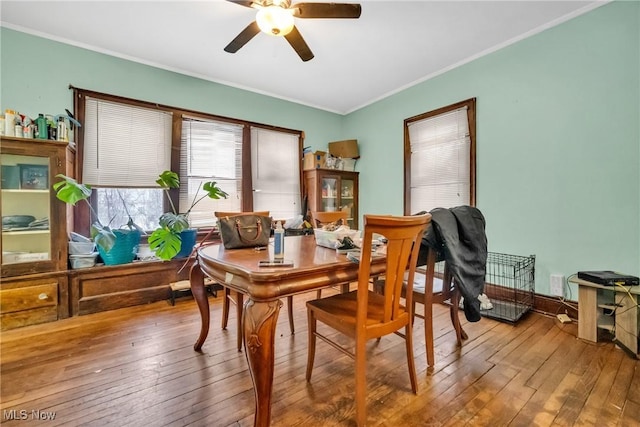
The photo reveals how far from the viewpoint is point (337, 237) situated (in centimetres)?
165

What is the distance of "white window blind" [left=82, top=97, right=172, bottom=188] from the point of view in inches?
110

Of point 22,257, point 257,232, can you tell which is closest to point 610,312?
point 257,232

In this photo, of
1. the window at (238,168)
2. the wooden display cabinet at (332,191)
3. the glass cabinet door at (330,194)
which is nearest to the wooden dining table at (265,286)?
the window at (238,168)

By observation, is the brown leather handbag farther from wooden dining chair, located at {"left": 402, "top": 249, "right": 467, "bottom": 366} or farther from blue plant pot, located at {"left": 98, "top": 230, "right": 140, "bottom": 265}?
blue plant pot, located at {"left": 98, "top": 230, "right": 140, "bottom": 265}

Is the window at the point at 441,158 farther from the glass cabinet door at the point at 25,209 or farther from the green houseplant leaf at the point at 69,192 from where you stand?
the glass cabinet door at the point at 25,209

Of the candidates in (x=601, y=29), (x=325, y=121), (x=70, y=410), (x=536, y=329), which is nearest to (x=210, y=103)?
(x=325, y=121)

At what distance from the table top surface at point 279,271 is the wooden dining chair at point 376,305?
12 cm

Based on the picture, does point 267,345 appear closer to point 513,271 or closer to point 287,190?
point 513,271

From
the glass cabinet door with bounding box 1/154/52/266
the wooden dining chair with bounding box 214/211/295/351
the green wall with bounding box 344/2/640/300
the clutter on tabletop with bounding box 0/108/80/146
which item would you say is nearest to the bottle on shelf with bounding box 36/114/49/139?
the clutter on tabletop with bounding box 0/108/80/146

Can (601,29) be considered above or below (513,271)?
above

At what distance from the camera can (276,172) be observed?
4.01m

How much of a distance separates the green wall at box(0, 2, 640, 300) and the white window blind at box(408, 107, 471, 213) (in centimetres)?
17

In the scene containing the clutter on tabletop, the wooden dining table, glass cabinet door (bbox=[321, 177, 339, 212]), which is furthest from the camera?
glass cabinet door (bbox=[321, 177, 339, 212])

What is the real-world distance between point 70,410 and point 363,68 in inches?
147
